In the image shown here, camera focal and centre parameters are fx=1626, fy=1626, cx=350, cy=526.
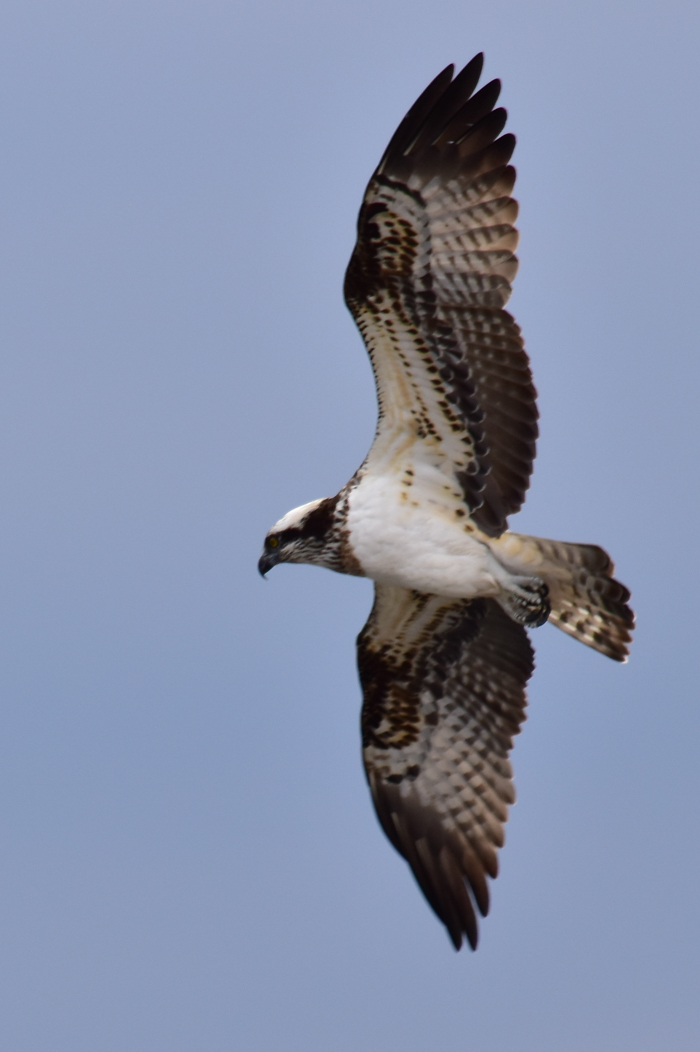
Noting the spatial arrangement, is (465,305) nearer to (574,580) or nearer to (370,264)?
(370,264)

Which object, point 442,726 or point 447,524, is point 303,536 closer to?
point 447,524

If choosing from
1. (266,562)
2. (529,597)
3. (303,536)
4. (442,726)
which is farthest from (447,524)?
(442,726)

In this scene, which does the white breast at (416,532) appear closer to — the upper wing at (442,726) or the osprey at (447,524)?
the osprey at (447,524)

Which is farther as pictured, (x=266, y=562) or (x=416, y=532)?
(x=266, y=562)

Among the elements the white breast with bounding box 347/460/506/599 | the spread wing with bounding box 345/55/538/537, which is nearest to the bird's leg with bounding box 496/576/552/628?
the white breast with bounding box 347/460/506/599

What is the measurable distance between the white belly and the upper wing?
1.69 feet

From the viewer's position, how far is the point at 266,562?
30.0 ft

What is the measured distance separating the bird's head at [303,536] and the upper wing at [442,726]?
53 centimetres

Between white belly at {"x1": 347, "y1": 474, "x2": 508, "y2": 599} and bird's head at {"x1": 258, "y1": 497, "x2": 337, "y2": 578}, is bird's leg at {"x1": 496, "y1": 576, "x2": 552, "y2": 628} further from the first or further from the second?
bird's head at {"x1": 258, "y1": 497, "x2": 337, "y2": 578}

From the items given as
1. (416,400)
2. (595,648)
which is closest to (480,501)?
(416,400)

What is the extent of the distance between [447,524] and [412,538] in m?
0.21

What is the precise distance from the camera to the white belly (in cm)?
860

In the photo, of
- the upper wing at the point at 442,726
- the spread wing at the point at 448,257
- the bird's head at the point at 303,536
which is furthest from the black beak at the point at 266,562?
the spread wing at the point at 448,257

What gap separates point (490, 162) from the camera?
26.9 ft
